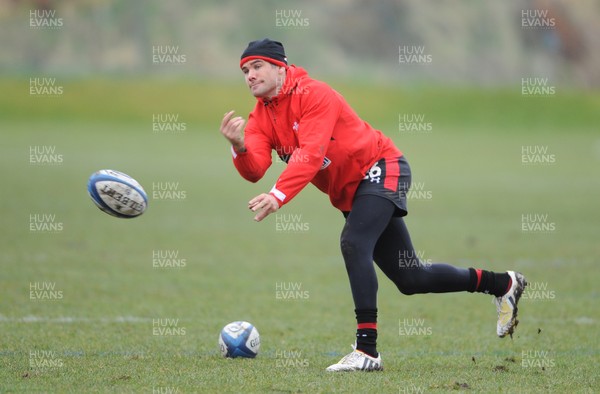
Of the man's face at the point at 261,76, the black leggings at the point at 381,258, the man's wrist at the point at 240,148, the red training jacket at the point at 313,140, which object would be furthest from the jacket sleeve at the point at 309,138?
the black leggings at the point at 381,258

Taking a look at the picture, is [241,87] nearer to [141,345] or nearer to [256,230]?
[256,230]

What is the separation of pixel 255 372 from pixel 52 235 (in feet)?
26.4

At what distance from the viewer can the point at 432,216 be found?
1731cm

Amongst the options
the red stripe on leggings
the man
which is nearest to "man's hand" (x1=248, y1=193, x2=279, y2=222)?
the man

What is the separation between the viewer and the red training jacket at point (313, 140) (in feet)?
21.5

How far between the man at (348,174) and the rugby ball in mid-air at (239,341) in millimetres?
766

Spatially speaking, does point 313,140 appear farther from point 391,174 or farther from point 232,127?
point 391,174

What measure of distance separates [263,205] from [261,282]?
15.9 feet

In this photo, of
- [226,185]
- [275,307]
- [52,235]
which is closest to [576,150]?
[226,185]

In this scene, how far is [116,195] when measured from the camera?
22.4 ft

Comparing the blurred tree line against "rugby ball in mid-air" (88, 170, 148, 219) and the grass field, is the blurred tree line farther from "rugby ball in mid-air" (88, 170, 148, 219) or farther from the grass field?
"rugby ball in mid-air" (88, 170, 148, 219)

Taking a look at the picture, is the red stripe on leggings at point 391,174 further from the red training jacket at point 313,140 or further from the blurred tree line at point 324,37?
the blurred tree line at point 324,37

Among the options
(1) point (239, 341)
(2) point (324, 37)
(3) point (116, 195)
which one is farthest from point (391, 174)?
(2) point (324, 37)

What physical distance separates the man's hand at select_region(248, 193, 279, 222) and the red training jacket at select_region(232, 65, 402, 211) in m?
0.24
